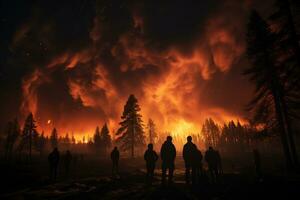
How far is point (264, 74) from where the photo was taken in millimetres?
20281

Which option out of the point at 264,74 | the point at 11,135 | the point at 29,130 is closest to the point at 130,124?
the point at 264,74

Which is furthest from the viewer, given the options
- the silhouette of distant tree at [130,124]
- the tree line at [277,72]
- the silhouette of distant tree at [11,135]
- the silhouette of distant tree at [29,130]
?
the silhouette of distant tree at [11,135]

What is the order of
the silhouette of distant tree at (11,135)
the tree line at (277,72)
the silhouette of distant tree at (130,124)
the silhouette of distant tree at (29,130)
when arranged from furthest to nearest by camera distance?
1. the silhouette of distant tree at (11,135)
2. the silhouette of distant tree at (29,130)
3. the silhouette of distant tree at (130,124)
4. the tree line at (277,72)

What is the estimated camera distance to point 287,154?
55.8 feet

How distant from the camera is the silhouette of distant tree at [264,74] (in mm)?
19422

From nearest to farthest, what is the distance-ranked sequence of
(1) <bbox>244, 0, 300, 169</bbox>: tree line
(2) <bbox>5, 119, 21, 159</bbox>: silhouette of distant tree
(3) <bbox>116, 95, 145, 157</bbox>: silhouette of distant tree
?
(1) <bbox>244, 0, 300, 169</bbox>: tree line → (3) <bbox>116, 95, 145, 157</bbox>: silhouette of distant tree → (2) <bbox>5, 119, 21, 159</bbox>: silhouette of distant tree

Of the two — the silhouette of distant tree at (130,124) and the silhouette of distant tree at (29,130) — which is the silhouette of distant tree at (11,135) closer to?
the silhouette of distant tree at (29,130)

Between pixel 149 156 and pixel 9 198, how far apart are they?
23.0 ft

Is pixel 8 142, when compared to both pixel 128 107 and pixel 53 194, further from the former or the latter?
pixel 53 194

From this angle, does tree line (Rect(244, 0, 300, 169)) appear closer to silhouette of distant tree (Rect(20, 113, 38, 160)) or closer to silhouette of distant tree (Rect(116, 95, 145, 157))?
silhouette of distant tree (Rect(116, 95, 145, 157))

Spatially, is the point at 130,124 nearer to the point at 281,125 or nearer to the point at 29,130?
the point at 281,125

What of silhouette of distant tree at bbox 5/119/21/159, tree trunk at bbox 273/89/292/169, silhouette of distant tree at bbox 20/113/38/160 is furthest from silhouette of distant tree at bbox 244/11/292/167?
silhouette of distant tree at bbox 5/119/21/159

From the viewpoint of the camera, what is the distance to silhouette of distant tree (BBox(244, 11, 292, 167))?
63.7 ft

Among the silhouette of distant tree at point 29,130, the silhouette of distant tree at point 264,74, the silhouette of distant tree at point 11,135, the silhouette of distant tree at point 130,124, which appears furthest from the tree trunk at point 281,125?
the silhouette of distant tree at point 11,135
